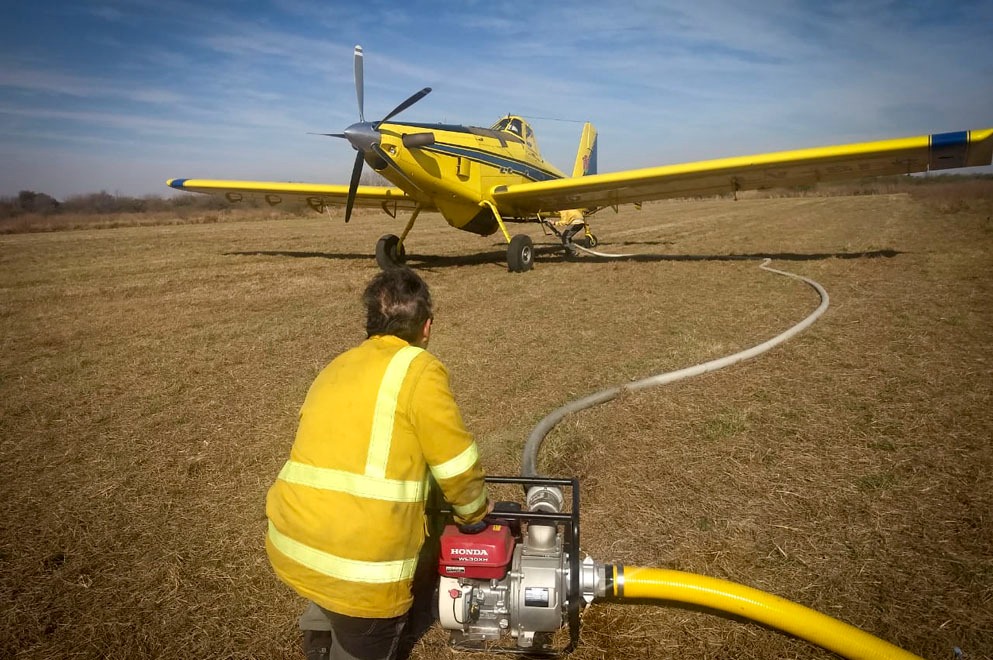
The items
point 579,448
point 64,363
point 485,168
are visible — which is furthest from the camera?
point 485,168

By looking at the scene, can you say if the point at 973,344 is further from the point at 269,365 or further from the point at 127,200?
the point at 127,200

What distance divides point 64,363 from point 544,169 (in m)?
11.2

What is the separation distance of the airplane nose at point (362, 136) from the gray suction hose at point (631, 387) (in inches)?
277

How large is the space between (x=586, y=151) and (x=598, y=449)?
676 inches

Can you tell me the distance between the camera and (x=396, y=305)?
1.99 m

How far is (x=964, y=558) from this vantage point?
8.18 feet

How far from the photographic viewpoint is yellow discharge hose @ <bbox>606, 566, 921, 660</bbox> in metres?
1.83

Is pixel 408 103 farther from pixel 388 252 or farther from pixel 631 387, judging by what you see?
pixel 631 387

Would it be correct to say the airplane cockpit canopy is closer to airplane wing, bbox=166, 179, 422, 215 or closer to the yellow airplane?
the yellow airplane

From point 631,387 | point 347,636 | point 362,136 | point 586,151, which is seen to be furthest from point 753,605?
point 586,151

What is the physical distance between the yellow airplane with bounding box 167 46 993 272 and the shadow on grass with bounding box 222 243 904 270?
827 mm

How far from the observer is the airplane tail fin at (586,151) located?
18.8 metres

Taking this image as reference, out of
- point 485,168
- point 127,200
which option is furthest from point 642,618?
point 127,200

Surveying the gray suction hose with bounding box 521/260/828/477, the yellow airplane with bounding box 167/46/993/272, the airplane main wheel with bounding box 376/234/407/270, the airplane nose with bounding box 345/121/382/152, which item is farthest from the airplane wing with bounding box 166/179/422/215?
the gray suction hose with bounding box 521/260/828/477
